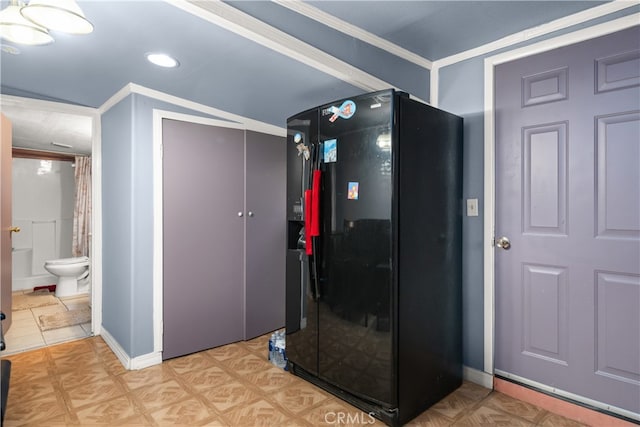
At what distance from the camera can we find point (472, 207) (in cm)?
235

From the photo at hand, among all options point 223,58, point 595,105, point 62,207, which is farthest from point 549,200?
point 62,207

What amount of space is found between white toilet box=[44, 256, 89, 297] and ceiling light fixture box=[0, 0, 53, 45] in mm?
3493

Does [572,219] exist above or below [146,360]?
above

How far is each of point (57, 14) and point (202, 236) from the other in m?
1.67

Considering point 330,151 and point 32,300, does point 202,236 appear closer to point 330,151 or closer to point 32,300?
point 330,151

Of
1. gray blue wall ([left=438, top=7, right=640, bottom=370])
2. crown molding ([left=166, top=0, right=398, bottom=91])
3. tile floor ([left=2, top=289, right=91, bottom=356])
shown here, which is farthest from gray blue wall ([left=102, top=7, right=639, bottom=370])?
tile floor ([left=2, top=289, right=91, bottom=356])

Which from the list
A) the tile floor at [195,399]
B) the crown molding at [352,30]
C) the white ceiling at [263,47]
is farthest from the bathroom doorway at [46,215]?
the crown molding at [352,30]

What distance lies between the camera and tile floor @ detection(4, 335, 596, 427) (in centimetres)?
190

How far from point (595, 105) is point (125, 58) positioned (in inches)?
106

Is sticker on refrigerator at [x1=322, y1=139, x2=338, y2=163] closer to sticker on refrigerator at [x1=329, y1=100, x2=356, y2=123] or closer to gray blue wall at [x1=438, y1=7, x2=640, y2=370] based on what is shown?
sticker on refrigerator at [x1=329, y1=100, x2=356, y2=123]

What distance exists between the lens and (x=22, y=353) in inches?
109

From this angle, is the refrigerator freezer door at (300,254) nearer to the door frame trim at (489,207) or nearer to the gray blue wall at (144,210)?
the gray blue wall at (144,210)

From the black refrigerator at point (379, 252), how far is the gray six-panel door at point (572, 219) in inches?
12.8

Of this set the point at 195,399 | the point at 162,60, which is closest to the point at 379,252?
the point at 195,399
